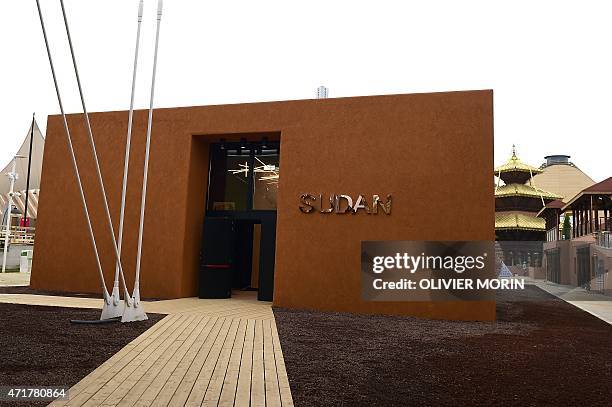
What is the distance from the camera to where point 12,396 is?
3.73 m

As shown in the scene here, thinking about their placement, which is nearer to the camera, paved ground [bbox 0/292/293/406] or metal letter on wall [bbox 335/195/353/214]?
paved ground [bbox 0/292/293/406]

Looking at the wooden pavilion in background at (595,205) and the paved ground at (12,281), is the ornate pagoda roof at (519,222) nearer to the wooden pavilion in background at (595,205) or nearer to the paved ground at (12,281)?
the wooden pavilion in background at (595,205)

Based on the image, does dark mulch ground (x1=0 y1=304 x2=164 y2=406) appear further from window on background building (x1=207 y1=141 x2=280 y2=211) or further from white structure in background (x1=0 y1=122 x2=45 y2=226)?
white structure in background (x1=0 y1=122 x2=45 y2=226)

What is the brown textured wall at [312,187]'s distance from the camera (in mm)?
10125

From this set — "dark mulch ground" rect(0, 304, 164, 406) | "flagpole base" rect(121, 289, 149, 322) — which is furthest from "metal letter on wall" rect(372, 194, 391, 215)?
"flagpole base" rect(121, 289, 149, 322)

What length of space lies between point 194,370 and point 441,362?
2920 mm

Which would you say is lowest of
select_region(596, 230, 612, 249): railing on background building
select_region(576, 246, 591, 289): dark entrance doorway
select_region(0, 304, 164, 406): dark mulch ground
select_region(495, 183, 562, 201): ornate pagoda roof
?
select_region(0, 304, 164, 406): dark mulch ground

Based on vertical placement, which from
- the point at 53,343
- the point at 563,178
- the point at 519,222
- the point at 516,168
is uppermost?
the point at 563,178

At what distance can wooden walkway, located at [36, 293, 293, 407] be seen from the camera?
3.88 m

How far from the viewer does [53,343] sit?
5910mm

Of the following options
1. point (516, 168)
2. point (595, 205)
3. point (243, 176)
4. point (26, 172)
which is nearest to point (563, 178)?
point (516, 168)

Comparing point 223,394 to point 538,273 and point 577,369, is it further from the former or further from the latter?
point 538,273

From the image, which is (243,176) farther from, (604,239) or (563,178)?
(563,178)

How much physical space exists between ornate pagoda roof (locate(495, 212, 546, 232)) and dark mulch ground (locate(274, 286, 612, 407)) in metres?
33.2
